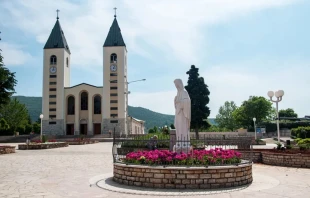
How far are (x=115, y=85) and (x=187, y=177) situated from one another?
1939 inches

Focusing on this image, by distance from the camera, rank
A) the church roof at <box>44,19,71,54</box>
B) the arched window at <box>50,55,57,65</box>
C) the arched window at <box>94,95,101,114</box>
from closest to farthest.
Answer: the arched window at <box>50,55,57,65</box> → the church roof at <box>44,19,71,54</box> → the arched window at <box>94,95,101,114</box>

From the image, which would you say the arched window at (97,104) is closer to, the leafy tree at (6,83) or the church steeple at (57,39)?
the church steeple at (57,39)

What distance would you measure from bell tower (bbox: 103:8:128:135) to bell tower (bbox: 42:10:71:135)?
304 inches

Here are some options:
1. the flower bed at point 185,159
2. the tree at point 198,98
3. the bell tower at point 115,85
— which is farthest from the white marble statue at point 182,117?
the bell tower at point 115,85

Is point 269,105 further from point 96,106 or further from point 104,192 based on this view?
point 104,192

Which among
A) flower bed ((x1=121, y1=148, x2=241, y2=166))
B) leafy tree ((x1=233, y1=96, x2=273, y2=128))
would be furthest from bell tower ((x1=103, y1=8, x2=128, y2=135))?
flower bed ((x1=121, y1=148, x2=241, y2=166))

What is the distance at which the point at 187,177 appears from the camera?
27.8 ft

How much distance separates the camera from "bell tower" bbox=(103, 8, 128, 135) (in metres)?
56.1

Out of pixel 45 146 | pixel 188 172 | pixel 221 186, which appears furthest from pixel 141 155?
pixel 45 146

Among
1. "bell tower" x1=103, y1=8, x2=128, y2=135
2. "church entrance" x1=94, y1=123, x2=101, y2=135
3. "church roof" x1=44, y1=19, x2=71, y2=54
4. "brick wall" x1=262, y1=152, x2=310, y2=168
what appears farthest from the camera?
"church roof" x1=44, y1=19, x2=71, y2=54

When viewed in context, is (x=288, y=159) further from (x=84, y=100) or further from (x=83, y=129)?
(x=84, y=100)

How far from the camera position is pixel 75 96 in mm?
58719

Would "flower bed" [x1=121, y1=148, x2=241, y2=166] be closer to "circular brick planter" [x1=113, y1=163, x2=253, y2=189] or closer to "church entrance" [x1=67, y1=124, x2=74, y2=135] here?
"circular brick planter" [x1=113, y1=163, x2=253, y2=189]

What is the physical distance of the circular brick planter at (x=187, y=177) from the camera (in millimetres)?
8461
